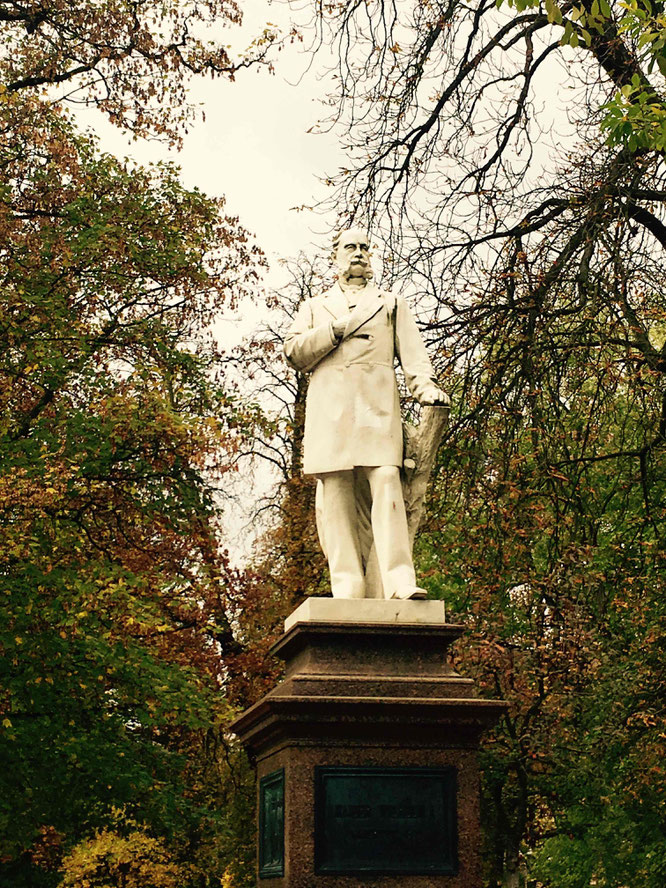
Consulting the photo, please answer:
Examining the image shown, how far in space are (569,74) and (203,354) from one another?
9.62 metres

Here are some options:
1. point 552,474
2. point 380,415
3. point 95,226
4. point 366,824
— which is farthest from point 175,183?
point 366,824

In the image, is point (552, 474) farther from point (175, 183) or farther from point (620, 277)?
point (175, 183)

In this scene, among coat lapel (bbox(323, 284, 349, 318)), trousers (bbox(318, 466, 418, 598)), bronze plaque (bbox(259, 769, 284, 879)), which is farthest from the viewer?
coat lapel (bbox(323, 284, 349, 318))

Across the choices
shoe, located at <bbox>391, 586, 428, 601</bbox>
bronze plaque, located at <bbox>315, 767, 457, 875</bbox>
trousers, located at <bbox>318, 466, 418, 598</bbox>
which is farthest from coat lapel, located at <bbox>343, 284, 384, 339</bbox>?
bronze plaque, located at <bbox>315, 767, 457, 875</bbox>

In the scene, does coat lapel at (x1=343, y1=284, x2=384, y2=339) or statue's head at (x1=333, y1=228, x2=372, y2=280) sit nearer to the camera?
coat lapel at (x1=343, y1=284, x2=384, y2=339)

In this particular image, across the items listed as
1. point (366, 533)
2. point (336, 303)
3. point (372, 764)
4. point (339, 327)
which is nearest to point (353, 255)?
point (336, 303)

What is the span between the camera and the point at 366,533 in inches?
312

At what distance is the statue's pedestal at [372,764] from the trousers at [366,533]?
1.59 feet

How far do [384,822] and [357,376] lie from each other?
2.63 m

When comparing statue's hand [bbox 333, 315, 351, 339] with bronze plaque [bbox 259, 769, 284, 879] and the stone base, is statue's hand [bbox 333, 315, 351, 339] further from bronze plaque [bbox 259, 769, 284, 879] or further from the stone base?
bronze plaque [bbox 259, 769, 284, 879]

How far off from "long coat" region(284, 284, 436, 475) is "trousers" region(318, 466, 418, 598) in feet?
0.44

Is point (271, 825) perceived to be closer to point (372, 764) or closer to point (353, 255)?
point (372, 764)

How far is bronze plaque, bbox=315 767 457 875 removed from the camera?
6648mm

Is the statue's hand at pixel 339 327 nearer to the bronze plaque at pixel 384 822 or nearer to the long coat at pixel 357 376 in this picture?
the long coat at pixel 357 376
